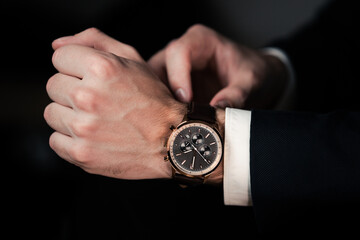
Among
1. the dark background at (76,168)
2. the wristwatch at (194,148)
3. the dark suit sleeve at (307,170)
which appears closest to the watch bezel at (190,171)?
the wristwatch at (194,148)

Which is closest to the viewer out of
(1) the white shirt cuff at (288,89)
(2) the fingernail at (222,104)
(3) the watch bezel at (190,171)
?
(3) the watch bezel at (190,171)

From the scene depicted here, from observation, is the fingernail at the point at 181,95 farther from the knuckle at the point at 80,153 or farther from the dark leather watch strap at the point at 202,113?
the knuckle at the point at 80,153

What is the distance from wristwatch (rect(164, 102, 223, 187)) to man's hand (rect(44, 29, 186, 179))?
0.16ft

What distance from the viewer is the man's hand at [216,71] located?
1.10 m

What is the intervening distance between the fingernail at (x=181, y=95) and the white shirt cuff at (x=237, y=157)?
0.16m


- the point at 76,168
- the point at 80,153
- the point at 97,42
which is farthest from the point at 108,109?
the point at 76,168

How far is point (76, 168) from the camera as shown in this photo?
1.72 meters

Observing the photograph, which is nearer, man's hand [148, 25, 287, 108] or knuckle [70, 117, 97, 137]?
knuckle [70, 117, 97, 137]

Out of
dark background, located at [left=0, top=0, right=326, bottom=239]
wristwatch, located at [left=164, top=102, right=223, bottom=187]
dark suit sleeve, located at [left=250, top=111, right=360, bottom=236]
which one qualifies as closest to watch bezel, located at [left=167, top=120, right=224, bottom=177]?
wristwatch, located at [left=164, top=102, right=223, bottom=187]

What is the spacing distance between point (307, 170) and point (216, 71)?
0.62m

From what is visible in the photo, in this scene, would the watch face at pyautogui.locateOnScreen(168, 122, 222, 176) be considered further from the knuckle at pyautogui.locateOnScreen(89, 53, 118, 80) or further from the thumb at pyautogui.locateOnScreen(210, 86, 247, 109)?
the knuckle at pyautogui.locateOnScreen(89, 53, 118, 80)

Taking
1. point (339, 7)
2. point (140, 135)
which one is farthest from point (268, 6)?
point (140, 135)

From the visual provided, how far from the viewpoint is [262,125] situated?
90 cm

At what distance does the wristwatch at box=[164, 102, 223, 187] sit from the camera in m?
0.96
